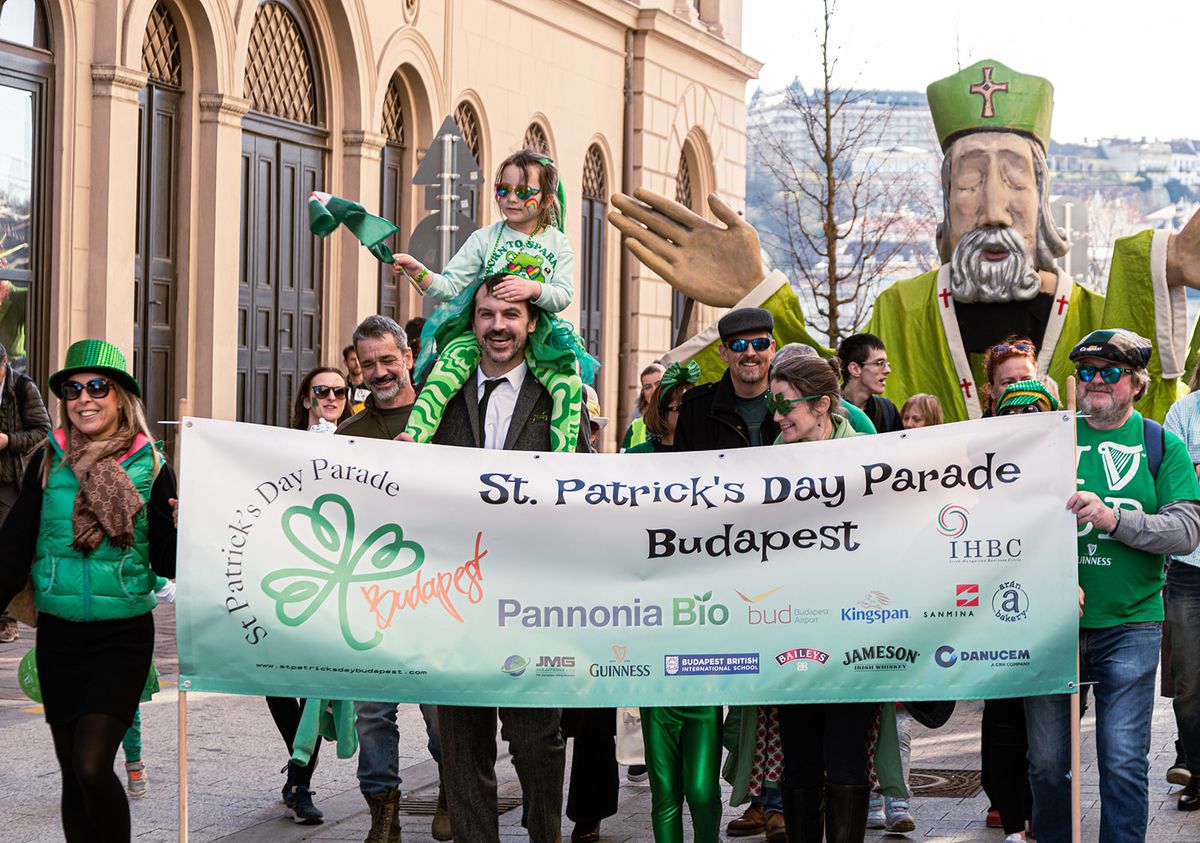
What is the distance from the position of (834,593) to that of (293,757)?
8.39ft

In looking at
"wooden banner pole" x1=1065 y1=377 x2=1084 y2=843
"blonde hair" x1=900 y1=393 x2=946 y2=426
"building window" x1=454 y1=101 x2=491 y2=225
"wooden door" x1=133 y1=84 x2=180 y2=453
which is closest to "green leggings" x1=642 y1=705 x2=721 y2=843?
"wooden banner pole" x1=1065 y1=377 x2=1084 y2=843

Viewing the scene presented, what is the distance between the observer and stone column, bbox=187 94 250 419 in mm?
16234

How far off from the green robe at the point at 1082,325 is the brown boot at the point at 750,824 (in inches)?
112

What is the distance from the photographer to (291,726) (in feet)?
24.8

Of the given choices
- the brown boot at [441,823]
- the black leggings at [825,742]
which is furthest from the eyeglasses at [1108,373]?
the brown boot at [441,823]

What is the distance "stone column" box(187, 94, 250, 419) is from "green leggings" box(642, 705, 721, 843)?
1052cm

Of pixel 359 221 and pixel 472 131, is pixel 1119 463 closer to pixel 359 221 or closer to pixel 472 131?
pixel 359 221

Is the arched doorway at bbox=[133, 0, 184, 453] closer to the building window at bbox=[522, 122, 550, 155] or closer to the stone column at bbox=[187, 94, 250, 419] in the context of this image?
the stone column at bbox=[187, 94, 250, 419]

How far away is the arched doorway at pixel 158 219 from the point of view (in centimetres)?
1566

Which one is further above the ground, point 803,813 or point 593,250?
point 593,250

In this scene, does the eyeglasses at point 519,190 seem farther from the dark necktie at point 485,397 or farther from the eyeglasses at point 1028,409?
the eyeglasses at point 1028,409

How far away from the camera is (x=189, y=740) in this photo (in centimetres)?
892

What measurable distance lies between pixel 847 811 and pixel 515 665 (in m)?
1.13

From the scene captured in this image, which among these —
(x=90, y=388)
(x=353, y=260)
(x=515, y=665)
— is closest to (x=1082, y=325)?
(x=515, y=665)
